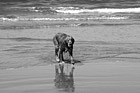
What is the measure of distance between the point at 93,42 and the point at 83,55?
9.27 feet

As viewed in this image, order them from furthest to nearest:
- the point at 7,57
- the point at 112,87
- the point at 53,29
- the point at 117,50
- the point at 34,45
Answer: the point at 53,29
the point at 34,45
the point at 117,50
the point at 7,57
the point at 112,87

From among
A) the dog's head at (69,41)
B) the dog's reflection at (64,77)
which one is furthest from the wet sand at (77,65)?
the dog's head at (69,41)

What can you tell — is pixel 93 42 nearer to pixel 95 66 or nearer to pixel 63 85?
pixel 95 66

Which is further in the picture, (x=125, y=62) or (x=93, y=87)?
(x=125, y=62)

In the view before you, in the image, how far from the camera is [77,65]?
10195 millimetres

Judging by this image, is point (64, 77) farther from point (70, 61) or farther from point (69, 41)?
point (70, 61)

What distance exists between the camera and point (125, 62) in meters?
10.5

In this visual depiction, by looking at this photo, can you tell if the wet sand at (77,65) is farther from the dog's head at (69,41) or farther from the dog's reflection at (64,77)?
the dog's head at (69,41)

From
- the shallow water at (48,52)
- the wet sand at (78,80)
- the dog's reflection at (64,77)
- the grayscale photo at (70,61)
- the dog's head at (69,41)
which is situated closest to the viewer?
the wet sand at (78,80)

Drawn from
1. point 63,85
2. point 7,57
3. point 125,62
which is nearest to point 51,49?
point 7,57

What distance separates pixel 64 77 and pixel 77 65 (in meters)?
1.50

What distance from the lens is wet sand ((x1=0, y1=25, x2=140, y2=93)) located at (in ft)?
25.3

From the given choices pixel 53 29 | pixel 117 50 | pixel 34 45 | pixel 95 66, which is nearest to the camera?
pixel 95 66

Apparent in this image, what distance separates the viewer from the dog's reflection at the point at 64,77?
7.68 metres
